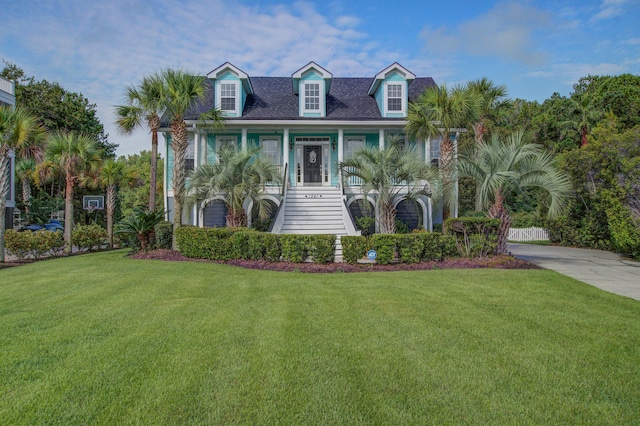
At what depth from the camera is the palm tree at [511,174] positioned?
1183 cm

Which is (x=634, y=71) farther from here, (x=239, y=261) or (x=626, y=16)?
(x=239, y=261)

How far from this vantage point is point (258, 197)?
14.4 metres

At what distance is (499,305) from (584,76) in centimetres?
3755

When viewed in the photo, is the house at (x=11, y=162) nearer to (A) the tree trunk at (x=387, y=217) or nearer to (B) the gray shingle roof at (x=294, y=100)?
(B) the gray shingle roof at (x=294, y=100)

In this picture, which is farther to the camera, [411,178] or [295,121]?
[295,121]

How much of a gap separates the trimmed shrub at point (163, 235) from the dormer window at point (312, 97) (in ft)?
28.0

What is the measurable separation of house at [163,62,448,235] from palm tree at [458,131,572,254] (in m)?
5.10

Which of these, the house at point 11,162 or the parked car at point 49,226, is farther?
the parked car at point 49,226

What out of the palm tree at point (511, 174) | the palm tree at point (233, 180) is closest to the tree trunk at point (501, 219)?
the palm tree at point (511, 174)

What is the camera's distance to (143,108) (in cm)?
1407

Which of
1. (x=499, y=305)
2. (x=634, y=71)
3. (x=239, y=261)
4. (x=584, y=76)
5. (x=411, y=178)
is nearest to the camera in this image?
(x=499, y=305)

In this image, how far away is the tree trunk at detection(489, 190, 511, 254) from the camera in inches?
475

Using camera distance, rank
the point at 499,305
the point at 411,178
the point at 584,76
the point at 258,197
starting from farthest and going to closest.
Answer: the point at 584,76 < the point at 258,197 < the point at 411,178 < the point at 499,305

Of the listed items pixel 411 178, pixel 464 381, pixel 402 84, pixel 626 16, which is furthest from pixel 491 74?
pixel 464 381
